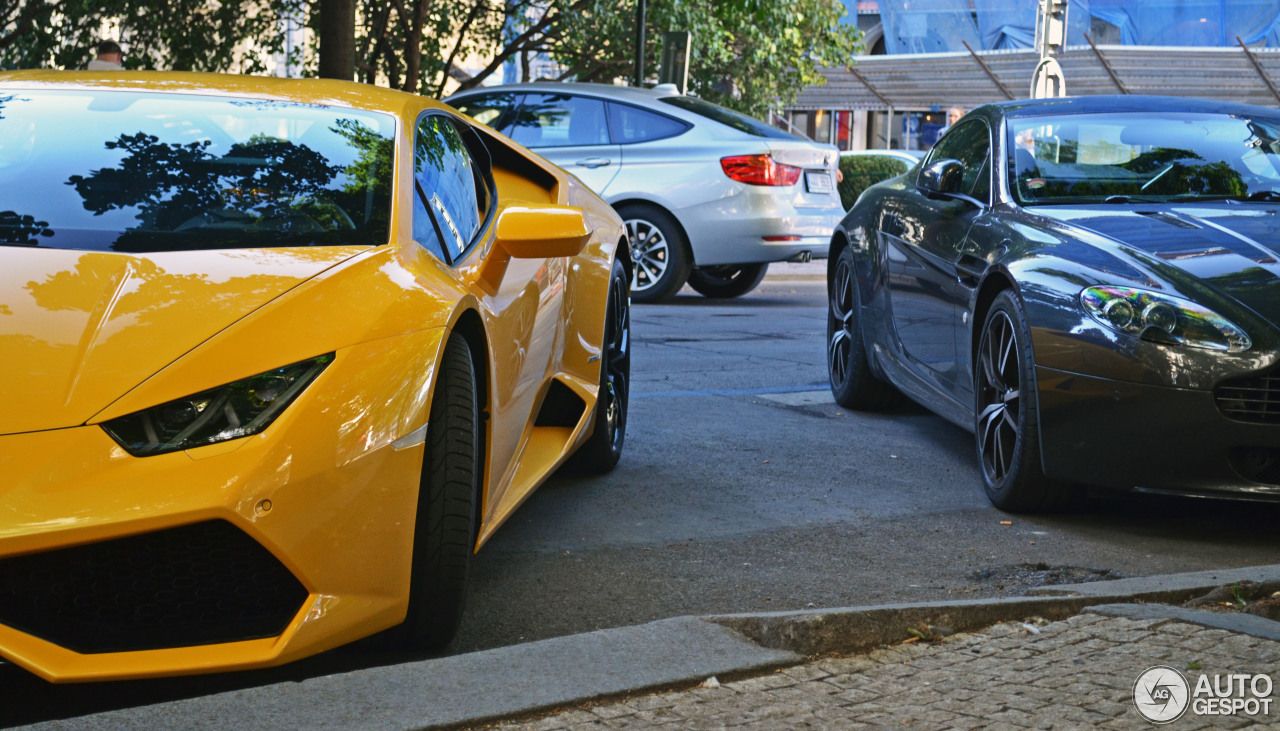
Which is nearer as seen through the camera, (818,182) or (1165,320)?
(1165,320)

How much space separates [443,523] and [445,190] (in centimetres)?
119

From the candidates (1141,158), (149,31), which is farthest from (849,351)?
(149,31)

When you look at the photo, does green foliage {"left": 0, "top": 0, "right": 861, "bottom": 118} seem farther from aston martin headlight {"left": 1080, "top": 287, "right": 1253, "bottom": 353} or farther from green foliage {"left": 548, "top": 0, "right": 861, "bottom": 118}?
aston martin headlight {"left": 1080, "top": 287, "right": 1253, "bottom": 353}

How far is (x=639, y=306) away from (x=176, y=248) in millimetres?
8424

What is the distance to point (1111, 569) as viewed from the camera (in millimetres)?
4094

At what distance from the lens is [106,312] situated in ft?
9.27

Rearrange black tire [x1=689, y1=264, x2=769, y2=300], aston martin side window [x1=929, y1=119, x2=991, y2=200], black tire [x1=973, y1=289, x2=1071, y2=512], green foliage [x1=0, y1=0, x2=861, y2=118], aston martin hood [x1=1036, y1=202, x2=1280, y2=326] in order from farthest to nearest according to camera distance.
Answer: green foliage [x1=0, y1=0, x2=861, y2=118] < black tire [x1=689, y1=264, x2=769, y2=300] < aston martin side window [x1=929, y1=119, x2=991, y2=200] < black tire [x1=973, y1=289, x2=1071, y2=512] < aston martin hood [x1=1036, y1=202, x2=1280, y2=326]

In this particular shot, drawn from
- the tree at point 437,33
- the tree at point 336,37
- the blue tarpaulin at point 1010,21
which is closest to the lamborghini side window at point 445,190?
the tree at point 336,37

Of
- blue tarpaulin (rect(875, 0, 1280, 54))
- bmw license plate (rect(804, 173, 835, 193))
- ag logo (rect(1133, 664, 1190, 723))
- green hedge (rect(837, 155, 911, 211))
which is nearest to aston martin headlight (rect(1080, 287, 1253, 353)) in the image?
ag logo (rect(1133, 664, 1190, 723))

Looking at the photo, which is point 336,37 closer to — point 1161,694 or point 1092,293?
point 1092,293

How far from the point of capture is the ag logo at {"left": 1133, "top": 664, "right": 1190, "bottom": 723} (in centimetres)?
270

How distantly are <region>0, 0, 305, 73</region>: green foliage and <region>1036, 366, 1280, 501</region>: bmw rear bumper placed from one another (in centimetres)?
1339

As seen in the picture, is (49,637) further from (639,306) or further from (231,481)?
(639,306)

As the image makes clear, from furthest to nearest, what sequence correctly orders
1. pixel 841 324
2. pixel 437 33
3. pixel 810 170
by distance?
1. pixel 437 33
2. pixel 810 170
3. pixel 841 324
